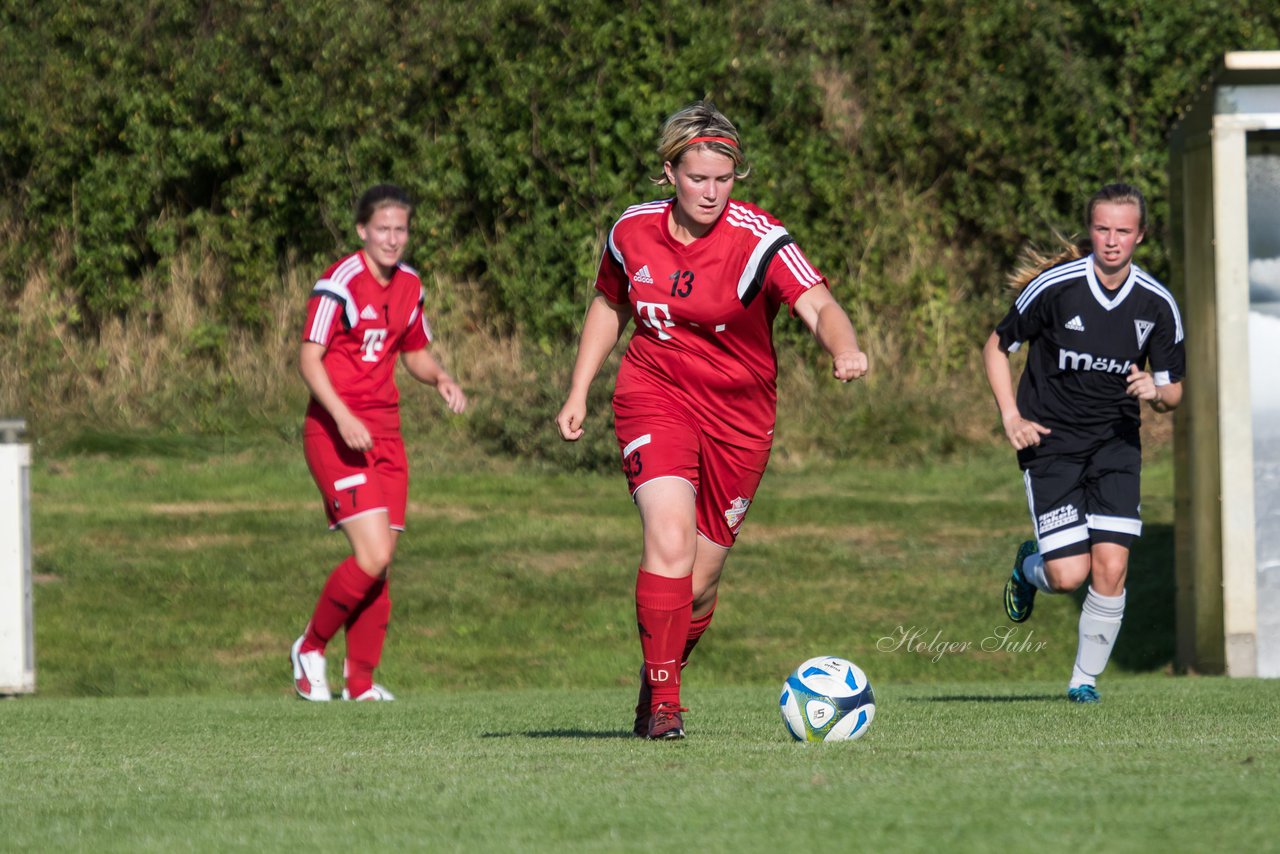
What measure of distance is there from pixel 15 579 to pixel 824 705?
549cm

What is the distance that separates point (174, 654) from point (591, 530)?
132 inches

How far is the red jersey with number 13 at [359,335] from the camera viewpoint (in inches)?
330

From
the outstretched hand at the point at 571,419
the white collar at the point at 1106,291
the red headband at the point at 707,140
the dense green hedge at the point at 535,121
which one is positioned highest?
the dense green hedge at the point at 535,121

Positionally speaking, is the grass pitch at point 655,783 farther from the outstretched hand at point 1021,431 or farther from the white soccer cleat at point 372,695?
the white soccer cleat at point 372,695

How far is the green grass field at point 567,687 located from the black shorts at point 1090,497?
0.68m

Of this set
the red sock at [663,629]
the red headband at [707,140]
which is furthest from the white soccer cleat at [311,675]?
the red headband at [707,140]

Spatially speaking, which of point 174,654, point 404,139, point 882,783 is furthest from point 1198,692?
point 404,139

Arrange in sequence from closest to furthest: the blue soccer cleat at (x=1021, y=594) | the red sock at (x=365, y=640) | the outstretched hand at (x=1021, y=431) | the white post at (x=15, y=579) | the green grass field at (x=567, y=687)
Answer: the green grass field at (x=567, y=687) → the outstretched hand at (x=1021, y=431) → the blue soccer cleat at (x=1021, y=594) → the red sock at (x=365, y=640) → the white post at (x=15, y=579)

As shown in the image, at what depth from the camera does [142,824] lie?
160 inches

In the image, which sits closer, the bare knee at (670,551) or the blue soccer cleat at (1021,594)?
the bare knee at (670,551)

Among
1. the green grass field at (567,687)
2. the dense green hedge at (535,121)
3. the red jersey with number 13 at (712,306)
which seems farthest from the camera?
the dense green hedge at (535,121)

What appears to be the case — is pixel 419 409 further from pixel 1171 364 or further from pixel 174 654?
pixel 1171 364

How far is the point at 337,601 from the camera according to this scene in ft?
28.0

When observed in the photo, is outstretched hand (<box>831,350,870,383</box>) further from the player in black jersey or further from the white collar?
the white collar
